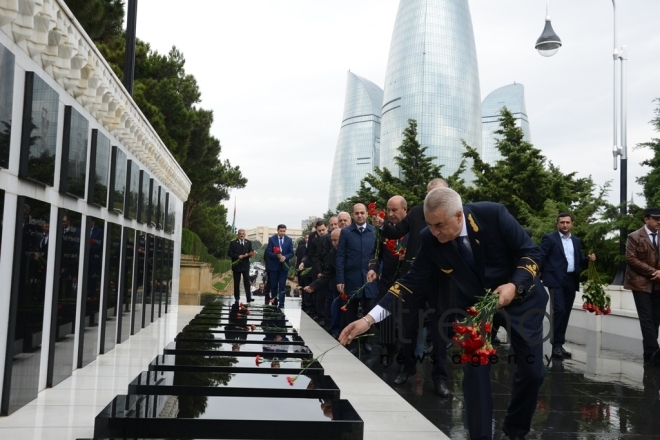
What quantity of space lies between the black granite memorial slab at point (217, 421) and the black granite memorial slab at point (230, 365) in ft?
4.26

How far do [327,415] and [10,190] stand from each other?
2.88 meters

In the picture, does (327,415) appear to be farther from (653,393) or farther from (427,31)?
(427,31)

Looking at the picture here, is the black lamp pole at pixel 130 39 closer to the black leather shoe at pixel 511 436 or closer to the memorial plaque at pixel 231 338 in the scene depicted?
the memorial plaque at pixel 231 338

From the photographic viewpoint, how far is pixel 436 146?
386 feet

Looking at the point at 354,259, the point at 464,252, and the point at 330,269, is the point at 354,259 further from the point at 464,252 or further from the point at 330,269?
the point at 464,252

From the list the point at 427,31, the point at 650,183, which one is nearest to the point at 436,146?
the point at 427,31

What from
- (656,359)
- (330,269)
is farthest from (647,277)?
(330,269)

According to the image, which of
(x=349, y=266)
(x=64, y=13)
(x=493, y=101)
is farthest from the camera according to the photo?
(x=493, y=101)

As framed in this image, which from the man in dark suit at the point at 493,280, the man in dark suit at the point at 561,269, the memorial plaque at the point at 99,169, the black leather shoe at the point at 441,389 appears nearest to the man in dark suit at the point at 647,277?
the man in dark suit at the point at 561,269

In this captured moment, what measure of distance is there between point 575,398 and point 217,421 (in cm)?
436

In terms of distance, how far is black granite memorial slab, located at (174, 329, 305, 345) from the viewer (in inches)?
319

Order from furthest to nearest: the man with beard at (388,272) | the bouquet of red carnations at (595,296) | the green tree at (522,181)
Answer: the green tree at (522,181)
the bouquet of red carnations at (595,296)
the man with beard at (388,272)

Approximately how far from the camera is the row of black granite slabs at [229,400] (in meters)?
4.11

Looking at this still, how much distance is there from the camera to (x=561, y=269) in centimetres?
1077
